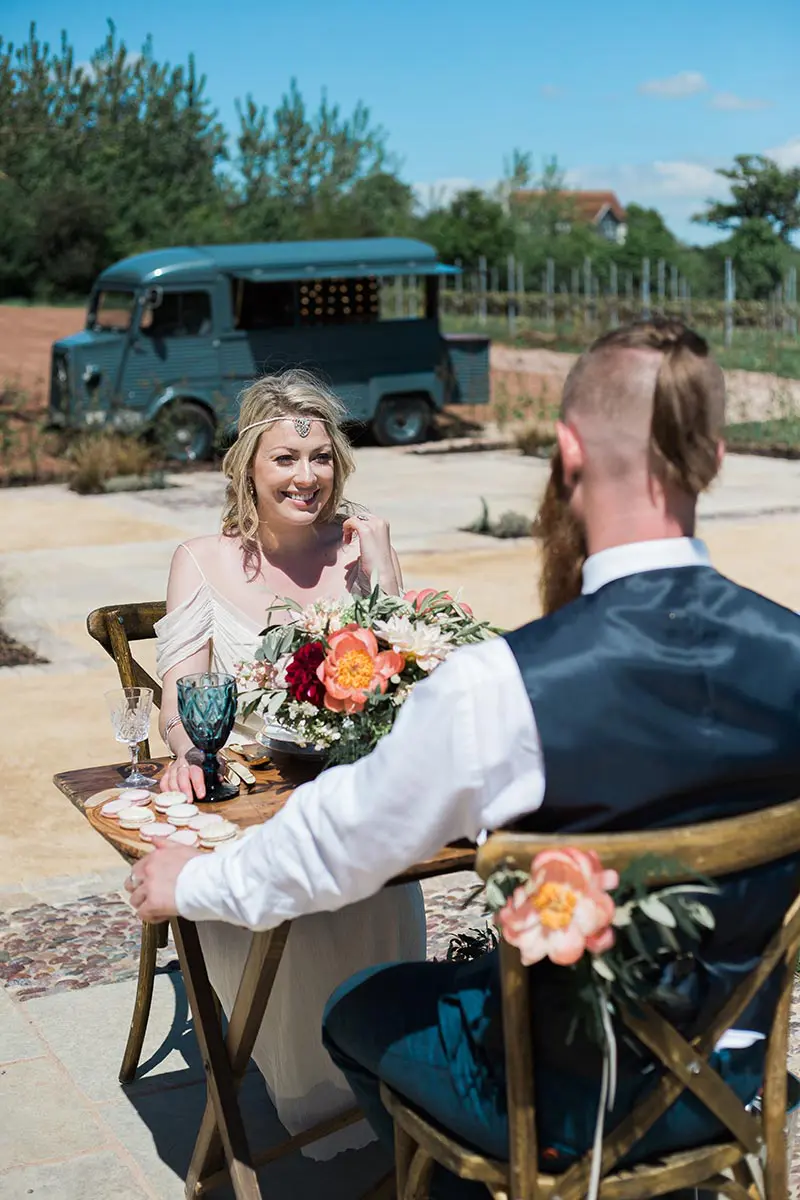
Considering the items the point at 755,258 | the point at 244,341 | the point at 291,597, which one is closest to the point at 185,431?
the point at 244,341

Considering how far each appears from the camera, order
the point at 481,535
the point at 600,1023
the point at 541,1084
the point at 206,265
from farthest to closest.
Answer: the point at 206,265
the point at 481,535
the point at 541,1084
the point at 600,1023

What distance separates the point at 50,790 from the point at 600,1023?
4199 millimetres

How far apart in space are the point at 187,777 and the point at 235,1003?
433mm

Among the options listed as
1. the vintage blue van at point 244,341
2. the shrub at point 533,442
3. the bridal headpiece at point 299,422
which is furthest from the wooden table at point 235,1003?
the shrub at point 533,442

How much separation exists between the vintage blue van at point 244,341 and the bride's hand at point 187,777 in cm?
1364

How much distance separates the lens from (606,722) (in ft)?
5.90

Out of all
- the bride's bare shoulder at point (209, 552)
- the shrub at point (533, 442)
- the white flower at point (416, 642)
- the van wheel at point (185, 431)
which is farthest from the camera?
the shrub at point (533, 442)

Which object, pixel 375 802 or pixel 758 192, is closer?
pixel 375 802

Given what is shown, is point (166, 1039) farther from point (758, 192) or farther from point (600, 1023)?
point (758, 192)

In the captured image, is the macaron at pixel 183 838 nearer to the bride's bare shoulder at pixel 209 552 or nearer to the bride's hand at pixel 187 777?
the bride's hand at pixel 187 777

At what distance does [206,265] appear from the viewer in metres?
17.4

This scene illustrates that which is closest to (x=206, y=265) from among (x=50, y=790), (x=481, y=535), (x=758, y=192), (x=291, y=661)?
(x=481, y=535)

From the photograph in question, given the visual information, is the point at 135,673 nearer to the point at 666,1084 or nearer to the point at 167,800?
the point at 167,800

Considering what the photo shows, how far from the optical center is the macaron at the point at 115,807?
8.92 feet
